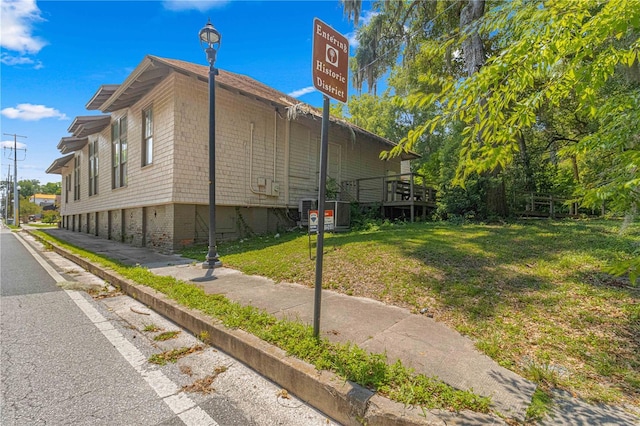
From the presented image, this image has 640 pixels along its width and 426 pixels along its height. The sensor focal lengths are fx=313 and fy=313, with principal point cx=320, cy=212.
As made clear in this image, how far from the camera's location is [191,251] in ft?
28.8

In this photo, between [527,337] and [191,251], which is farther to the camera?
[191,251]

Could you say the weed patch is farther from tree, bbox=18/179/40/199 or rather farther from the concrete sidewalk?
tree, bbox=18/179/40/199

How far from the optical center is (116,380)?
8.52 feet

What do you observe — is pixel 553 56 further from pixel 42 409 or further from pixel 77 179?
pixel 77 179

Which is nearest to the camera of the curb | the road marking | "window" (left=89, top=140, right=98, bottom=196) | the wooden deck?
the curb

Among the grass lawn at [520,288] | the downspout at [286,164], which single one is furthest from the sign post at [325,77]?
the downspout at [286,164]

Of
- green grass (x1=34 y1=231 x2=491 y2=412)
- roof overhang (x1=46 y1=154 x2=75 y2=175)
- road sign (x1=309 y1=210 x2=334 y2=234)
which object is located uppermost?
roof overhang (x1=46 y1=154 x2=75 y2=175)

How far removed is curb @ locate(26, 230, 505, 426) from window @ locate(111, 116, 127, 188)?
35.0ft

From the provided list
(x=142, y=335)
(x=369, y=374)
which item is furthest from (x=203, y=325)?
(x=369, y=374)

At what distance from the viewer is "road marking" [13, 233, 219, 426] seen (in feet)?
7.09

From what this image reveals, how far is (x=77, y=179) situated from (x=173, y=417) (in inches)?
875

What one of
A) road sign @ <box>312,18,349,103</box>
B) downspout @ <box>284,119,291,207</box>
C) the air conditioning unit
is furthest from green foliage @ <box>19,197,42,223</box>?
road sign @ <box>312,18,349,103</box>

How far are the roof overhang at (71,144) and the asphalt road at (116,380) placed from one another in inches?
620

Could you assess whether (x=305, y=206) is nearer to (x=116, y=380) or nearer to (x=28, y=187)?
(x=116, y=380)
